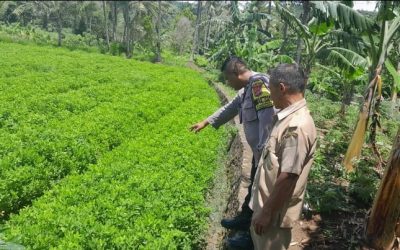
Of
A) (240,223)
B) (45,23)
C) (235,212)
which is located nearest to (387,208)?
(240,223)

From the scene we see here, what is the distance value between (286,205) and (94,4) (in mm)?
64986

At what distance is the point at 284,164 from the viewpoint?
10.5 feet

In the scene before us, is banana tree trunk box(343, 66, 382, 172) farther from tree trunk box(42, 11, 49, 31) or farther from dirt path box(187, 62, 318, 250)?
tree trunk box(42, 11, 49, 31)

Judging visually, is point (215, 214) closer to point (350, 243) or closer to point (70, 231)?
point (350, 243)

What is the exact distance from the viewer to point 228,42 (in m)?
29.8

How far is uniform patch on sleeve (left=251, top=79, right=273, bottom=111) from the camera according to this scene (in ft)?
15.0

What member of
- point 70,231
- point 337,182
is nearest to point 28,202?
point 70,231

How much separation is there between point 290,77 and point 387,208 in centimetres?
235

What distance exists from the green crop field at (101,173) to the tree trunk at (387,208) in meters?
2.26

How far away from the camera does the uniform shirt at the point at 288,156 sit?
10.5 ft

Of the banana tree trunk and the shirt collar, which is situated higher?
the shirt collar

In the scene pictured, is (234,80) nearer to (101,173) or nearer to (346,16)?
(101,173)

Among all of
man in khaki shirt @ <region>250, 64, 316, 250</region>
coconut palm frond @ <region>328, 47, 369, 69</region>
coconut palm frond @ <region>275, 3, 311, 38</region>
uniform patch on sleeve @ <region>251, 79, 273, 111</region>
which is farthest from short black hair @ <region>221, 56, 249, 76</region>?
coconut palm frond @ <region>328, 47, 369, 69</region>

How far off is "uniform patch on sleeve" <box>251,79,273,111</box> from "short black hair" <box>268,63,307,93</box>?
1.12 metres
